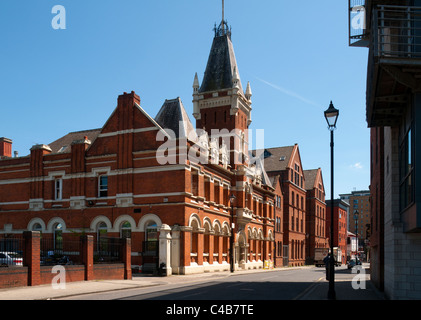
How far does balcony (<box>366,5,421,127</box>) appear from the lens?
458 inches

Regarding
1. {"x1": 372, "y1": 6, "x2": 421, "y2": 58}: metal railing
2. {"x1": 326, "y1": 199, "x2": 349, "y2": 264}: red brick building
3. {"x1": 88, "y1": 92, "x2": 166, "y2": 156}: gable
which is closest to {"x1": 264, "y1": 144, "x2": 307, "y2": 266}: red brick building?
{"x1": 326, "y1": 199, "x2": 349, "y2": 264}: red brick building

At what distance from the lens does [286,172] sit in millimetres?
68188

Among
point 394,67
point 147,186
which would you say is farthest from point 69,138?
point 394,67

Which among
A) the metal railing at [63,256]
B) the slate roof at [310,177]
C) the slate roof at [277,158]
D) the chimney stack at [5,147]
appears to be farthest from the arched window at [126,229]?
the slate roof at [310,177]

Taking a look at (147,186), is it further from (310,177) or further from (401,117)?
(310,177)

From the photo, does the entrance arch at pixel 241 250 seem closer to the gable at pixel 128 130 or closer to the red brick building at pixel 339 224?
the gable at pixel 128 130

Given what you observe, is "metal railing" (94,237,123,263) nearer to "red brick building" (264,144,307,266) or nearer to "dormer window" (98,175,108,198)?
"dormer window" (98,175,108,198)

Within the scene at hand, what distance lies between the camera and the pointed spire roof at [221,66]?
50.5 metres

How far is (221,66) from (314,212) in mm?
38197

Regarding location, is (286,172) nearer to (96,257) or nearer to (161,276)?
(161,276)

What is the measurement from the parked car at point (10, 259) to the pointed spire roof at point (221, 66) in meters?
32.1

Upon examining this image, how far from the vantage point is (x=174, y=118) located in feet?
126
